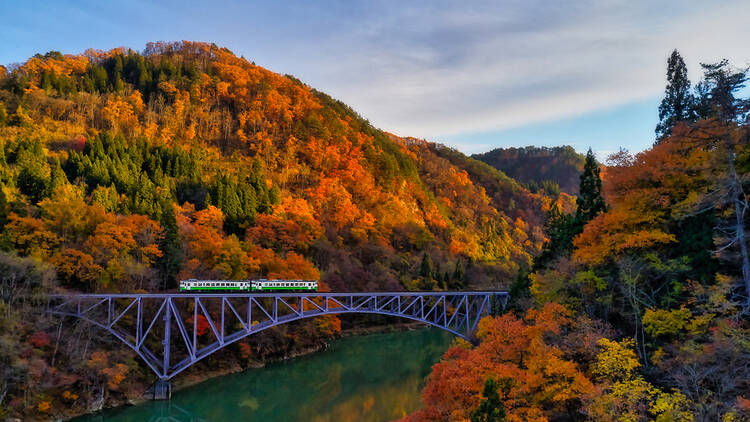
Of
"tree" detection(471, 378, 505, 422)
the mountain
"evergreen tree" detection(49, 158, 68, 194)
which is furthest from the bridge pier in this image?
the mountain

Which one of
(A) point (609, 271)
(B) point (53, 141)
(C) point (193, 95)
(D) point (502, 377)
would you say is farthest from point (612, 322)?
(C) point (193, 95)

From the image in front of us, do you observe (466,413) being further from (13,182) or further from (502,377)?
(13,182)

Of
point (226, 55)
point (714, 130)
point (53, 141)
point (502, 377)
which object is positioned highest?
point (226, 55)

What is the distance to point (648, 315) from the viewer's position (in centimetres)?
1580

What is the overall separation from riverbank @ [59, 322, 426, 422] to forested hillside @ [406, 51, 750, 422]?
15616 millimetres

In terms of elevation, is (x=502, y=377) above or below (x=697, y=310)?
below

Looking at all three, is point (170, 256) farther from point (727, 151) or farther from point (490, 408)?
point (727, 151)

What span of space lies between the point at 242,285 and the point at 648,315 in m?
20.2

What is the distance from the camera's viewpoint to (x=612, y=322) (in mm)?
18781

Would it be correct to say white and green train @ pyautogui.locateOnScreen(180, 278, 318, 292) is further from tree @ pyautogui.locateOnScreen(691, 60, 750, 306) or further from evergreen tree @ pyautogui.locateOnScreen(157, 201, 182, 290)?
tree @ pyautogui.locateOnScreen(691, 60, 750, 306)

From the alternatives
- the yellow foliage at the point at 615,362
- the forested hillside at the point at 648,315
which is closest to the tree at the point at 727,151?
the forested hillside at the point at 648,315

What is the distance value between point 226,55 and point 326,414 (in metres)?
62.5

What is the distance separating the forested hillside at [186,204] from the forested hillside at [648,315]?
17645 millimetres

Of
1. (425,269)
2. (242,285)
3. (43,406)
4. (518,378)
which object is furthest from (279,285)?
(425,269)
